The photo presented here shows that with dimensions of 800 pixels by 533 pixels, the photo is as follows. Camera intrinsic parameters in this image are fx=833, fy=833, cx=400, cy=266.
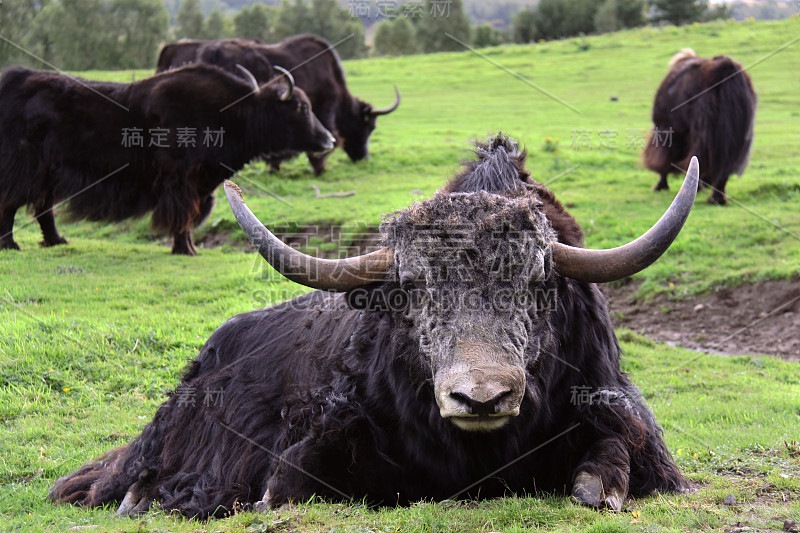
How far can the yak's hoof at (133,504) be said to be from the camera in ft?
13.9

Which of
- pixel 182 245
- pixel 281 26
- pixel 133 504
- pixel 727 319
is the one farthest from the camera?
pixel 281 26

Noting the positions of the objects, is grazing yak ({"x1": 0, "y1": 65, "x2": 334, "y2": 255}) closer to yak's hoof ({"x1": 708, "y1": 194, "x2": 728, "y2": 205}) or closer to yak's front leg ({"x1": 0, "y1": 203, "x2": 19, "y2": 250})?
yak's front leg ({"x1": 0, "y1": 203, "x2": 19, "y2": 250})

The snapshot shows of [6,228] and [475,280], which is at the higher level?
[475,280]

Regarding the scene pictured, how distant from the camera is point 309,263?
3506 millimetres

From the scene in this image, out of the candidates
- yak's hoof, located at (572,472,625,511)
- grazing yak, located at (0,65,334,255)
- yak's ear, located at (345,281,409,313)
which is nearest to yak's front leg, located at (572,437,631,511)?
yak's hoof, located at (572,472,625,511)

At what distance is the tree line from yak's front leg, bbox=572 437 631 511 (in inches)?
1464

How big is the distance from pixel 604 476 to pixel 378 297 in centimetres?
122

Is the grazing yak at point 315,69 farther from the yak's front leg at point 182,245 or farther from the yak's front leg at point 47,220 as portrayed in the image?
the yak's front leg at point 47,220

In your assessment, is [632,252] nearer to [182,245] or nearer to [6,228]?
[182,245]

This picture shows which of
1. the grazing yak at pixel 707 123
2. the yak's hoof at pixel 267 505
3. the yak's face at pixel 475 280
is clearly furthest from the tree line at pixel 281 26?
the yak's hoof at pixel 267 505

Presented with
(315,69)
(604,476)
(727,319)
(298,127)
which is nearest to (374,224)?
(298,127)

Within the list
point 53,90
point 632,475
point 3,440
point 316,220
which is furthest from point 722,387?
point 53,90

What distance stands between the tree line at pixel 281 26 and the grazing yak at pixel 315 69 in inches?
921

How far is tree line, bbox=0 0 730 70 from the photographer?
43.6 meters
